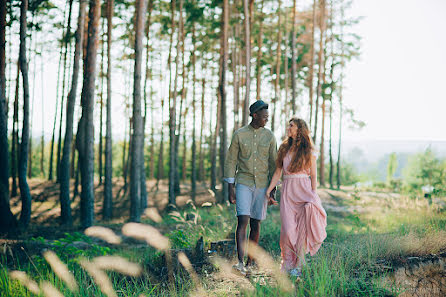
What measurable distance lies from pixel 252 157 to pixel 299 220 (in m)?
1.13

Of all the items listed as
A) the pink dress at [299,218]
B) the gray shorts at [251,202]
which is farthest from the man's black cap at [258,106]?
the gray shorts at [251,202]

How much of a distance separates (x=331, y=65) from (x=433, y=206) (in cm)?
1637

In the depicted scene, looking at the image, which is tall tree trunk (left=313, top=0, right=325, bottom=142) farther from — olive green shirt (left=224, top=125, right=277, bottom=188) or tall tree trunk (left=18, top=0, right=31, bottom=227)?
olive green shirt (left=224, top=125, right=277, bottom=188)

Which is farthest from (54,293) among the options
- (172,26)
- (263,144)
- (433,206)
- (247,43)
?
(172,26)

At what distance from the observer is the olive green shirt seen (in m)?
5.19

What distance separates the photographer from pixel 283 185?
199 inches

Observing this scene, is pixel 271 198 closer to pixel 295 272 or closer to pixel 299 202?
pixel 299 202

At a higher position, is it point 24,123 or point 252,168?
point 24,123

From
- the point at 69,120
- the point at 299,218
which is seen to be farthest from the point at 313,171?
the point at 69,120

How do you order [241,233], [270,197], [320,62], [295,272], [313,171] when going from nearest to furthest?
[295,272]
[313,171]
[241,233]
[270,197]
[320,62]

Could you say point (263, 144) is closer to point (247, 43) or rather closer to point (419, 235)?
point (419, 235)

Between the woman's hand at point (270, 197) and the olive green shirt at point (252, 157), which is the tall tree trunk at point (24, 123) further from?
the woman's hand at point (270, 197)

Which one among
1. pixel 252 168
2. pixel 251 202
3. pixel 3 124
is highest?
pixel 3 124

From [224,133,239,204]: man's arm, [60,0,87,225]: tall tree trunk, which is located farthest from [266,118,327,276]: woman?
[60,0,87,225]: tall tree trunk
